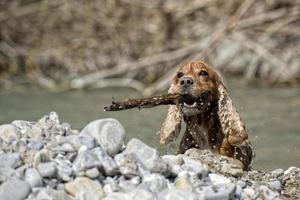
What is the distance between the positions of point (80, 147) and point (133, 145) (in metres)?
0.30

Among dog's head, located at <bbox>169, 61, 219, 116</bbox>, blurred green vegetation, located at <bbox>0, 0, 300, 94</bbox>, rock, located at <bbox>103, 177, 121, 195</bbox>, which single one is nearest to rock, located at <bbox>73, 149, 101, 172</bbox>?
rock, located at <bbox>103, 177, 121, 195</bbox>

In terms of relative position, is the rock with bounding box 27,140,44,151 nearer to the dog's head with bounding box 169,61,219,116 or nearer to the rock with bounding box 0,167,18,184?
the rock with bounding box 0,167,18,184

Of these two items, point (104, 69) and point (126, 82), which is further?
point (104, 69)

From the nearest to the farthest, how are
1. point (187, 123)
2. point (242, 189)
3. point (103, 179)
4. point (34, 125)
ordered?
point (103, 179)
point (242, 189)
point (34, 125)
point (187, 123)

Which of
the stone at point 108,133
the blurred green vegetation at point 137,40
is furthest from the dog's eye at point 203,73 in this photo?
the blurred green vegetation at point 137,40

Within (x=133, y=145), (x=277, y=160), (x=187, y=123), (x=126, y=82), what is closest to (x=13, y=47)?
(x=126, y=82)

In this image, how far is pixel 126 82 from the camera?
13.6 meters

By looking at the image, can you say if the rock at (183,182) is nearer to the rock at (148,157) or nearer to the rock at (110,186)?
the rock at (148,157)

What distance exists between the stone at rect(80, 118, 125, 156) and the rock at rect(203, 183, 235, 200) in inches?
23.2

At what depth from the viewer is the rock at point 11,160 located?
434 centimetres

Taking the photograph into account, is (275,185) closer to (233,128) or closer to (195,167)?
(195,167)

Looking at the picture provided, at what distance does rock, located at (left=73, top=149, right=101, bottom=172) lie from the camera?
4.30 m

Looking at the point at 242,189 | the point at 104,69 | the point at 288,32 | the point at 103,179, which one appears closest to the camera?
the point at 103,179

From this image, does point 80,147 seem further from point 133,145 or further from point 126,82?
A: point 126,82
